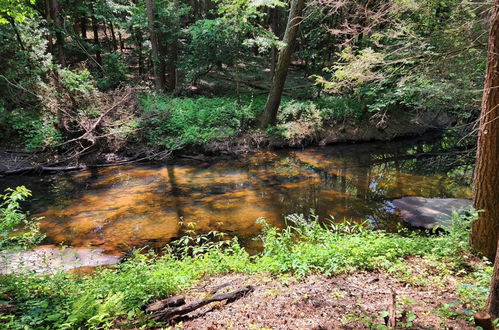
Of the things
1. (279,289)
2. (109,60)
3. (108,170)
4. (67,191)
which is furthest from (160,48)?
(279,289)

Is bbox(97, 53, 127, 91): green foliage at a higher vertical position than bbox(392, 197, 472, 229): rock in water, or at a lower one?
higher

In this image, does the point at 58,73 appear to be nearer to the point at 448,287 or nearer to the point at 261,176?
the point at 261,176

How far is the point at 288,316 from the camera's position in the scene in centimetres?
341

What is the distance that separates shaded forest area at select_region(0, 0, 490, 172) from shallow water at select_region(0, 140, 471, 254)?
5.03 ft

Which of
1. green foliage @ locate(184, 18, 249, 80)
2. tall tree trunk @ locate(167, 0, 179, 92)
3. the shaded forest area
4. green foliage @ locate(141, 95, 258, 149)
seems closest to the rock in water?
the shaded forest area

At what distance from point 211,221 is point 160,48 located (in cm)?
1467

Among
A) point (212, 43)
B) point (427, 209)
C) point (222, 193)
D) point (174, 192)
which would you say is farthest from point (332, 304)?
point (212, 43)

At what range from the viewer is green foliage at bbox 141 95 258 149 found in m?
13.9

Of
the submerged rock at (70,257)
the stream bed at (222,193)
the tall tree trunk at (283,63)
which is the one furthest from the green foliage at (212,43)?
the submerged rock at (70,257)

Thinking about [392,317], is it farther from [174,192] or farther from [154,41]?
[154,41]

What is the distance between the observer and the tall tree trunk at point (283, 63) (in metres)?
12.5

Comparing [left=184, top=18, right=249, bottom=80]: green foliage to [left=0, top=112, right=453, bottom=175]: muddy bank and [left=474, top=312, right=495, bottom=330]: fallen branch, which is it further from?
[left=474, top=312, right=495, bottom=330]: fallen branch

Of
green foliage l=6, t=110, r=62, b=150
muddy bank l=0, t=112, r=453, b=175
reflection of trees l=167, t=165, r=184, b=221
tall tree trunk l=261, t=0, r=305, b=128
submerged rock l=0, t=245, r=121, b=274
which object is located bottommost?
submerged rock l=0, t=245, r=121, b=274

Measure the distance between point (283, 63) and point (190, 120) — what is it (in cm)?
516
